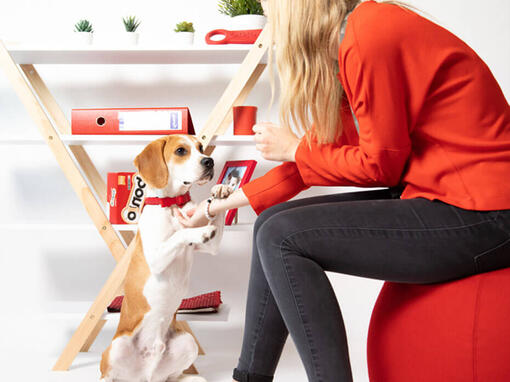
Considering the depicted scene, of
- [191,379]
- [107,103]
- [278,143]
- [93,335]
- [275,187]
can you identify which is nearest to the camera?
[278,143]

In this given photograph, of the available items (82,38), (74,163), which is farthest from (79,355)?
(82,38)

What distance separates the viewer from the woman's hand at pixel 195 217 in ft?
5.09

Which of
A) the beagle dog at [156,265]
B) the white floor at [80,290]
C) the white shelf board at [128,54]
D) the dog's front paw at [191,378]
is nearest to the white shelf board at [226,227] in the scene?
the beagle dog at [156,265]

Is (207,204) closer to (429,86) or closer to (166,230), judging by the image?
(166,230)

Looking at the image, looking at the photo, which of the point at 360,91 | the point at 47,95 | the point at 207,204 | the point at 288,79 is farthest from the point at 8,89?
the point at 360,91

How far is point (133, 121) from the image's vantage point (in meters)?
1.95

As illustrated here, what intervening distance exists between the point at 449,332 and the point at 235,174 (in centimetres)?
120

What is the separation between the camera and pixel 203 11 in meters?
2.30

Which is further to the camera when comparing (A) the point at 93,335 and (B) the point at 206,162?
(A) the point at 93,335

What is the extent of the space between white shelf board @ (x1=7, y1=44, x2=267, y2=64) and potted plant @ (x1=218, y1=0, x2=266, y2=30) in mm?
93

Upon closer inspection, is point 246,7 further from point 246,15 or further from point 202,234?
point 202,234

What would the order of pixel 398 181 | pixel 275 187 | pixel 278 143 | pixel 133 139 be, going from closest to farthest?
pixel 398 181 → pixel 278 143 → pixel 275 187 → pixel 133 139

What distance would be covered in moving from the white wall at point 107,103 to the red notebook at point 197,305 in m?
0.30

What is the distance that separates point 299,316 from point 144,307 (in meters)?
0.84
